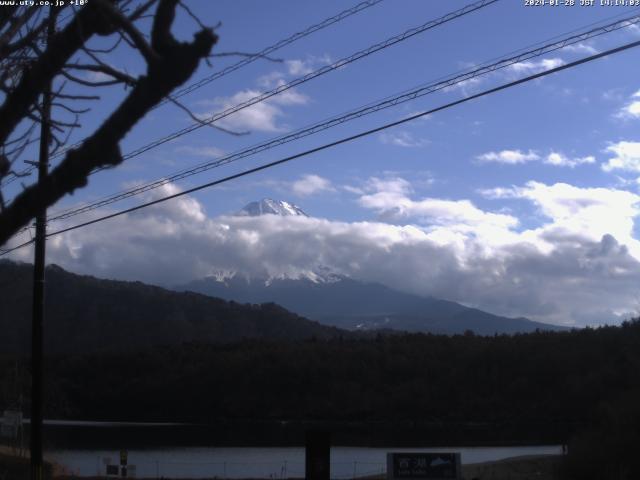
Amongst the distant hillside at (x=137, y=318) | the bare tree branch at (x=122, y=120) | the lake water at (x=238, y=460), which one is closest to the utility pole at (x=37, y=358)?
the lake water at (x=238, y=460)

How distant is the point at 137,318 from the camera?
15600cm

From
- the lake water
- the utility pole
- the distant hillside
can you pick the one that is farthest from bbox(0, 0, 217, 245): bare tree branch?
the distant hillside

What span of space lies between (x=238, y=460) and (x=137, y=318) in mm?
107948

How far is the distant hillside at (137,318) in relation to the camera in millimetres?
142875

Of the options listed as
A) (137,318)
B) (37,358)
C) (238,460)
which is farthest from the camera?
(137,318)

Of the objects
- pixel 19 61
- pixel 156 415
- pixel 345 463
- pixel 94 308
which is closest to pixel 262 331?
pixel 94 308

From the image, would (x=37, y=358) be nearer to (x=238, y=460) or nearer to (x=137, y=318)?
(x=238, y=460)

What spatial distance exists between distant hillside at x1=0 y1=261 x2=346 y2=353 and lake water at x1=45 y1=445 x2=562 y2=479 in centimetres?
7680

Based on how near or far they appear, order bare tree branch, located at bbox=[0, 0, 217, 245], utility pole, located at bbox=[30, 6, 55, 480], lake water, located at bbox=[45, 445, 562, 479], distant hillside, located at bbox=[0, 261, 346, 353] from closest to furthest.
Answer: bare tree branch, located at bbox=[0, 0, 217, 245] < utility pole, located at bbox=[30, 6, 55, 480] < lake water, located at bbox=[45, 445, 562, 479] < distant hillside, located at bbox=[0, 261, 346, 353]

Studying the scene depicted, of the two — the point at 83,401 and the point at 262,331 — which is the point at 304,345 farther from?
the point at 262,331

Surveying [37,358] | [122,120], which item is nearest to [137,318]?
[37,358]

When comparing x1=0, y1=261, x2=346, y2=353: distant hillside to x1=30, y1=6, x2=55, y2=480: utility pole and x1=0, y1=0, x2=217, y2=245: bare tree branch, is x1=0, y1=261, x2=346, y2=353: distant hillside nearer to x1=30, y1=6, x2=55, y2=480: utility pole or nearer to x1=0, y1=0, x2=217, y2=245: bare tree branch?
x1=30, y1=6, x2=55, y2=480: utility pole

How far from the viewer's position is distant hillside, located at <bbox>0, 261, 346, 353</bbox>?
14288 centimetres

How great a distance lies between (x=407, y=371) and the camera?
102812 mm
